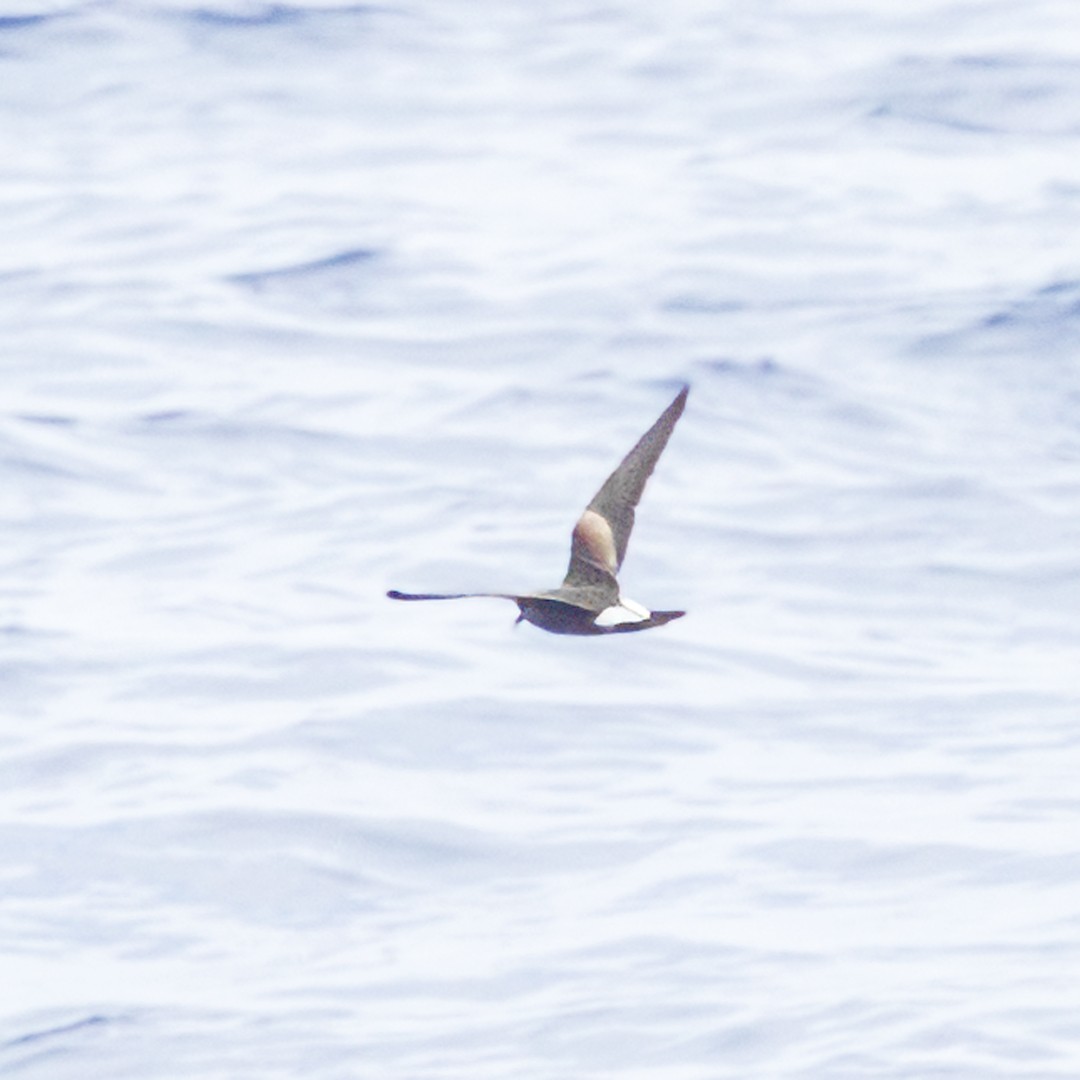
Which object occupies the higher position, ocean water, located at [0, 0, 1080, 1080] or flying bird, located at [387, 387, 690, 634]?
flying bird, located at [387, 387, 690, 634]

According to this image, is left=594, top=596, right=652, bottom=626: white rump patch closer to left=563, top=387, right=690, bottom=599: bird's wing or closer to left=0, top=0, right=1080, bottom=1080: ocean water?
left=563, top=387, right=690, bottom=599: bird's wing

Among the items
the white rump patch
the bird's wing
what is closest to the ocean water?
the bird's wing

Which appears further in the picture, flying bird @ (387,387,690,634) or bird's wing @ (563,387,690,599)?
bird's wing @ (563,387,690,599)

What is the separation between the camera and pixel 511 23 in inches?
714

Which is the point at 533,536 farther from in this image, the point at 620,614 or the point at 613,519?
the point at 620,614

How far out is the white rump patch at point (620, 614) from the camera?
13.0 ft

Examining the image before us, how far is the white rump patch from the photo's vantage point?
3.97 metres

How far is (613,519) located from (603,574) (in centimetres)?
22

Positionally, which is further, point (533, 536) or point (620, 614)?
point (533, 536)

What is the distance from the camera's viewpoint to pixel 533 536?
1073 centimetres

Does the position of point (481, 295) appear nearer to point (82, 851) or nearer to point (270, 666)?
point (270, 666)

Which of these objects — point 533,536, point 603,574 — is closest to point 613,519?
point 603,574

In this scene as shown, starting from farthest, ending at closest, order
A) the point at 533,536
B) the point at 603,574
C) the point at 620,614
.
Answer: the point at 533,536
the point at 603,574
the point at 620,614

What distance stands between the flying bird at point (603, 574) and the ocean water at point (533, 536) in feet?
7.92
